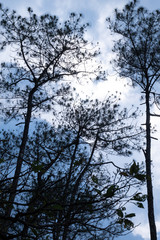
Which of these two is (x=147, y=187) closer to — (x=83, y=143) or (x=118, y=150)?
(x=118, y=150)

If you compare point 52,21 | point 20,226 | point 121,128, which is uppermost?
point 52,21

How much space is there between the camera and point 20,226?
7836 mm

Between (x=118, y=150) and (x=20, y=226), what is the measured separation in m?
3.87

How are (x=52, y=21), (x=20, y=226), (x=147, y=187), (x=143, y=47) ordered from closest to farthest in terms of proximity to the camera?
1. (x=147, y=187)
2. (x=20, y=226)
3. (x=52, y=21)
4. (x=143, y=47)

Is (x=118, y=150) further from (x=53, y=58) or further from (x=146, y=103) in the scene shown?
(x=53, y=58)

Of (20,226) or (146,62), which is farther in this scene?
(146,62)

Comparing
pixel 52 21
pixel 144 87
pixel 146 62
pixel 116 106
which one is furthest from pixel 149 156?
pixel 52 21

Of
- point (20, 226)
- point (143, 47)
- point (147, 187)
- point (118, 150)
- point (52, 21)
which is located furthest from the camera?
point (143, 47)

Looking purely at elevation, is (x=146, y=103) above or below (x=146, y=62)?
below

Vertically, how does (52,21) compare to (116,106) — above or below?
above

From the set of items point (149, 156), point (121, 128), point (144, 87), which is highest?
point (144, 87)

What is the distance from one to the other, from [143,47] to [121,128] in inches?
135

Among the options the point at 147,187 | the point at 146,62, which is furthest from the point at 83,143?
the point at 146,62

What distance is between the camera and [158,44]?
9.53m
